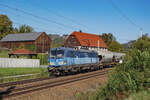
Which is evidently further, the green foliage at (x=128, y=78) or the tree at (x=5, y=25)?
the tree at (x=5, y=25)

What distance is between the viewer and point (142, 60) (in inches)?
563

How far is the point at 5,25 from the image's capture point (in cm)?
7500

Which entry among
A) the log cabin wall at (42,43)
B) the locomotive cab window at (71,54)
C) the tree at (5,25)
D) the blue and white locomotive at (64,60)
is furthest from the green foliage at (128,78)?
the tree at (5,25)

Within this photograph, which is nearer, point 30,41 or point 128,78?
point 128,78

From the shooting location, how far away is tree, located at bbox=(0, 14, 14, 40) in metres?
73.4

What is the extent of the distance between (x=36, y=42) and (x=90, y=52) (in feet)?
118

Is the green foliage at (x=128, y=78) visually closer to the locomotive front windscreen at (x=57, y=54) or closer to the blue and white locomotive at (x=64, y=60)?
the blue and white locomotive at (x=64, y=60)

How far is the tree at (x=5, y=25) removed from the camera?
7338 centimetres

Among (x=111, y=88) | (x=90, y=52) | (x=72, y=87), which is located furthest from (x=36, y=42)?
(x=111, y=88)

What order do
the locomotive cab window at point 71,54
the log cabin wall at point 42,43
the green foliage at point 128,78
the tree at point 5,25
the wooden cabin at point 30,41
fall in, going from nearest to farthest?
the green foliage at point 128,78
the locomotive cab window at point 71,54
the wooden cabin at point 30,41
the log cabin wall at point 42,43
the tree at point 5,25

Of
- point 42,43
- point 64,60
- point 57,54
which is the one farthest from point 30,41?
point 64,60

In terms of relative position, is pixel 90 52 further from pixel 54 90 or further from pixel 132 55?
pixel 54 90

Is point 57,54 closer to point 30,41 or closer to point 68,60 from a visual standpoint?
point 68,60

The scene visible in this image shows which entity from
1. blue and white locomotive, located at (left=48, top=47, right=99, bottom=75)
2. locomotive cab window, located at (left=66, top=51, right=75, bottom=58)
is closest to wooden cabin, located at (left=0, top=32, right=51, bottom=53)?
blue and white locomotive, located at (left=48, top=47, right=99, bottom=75)
